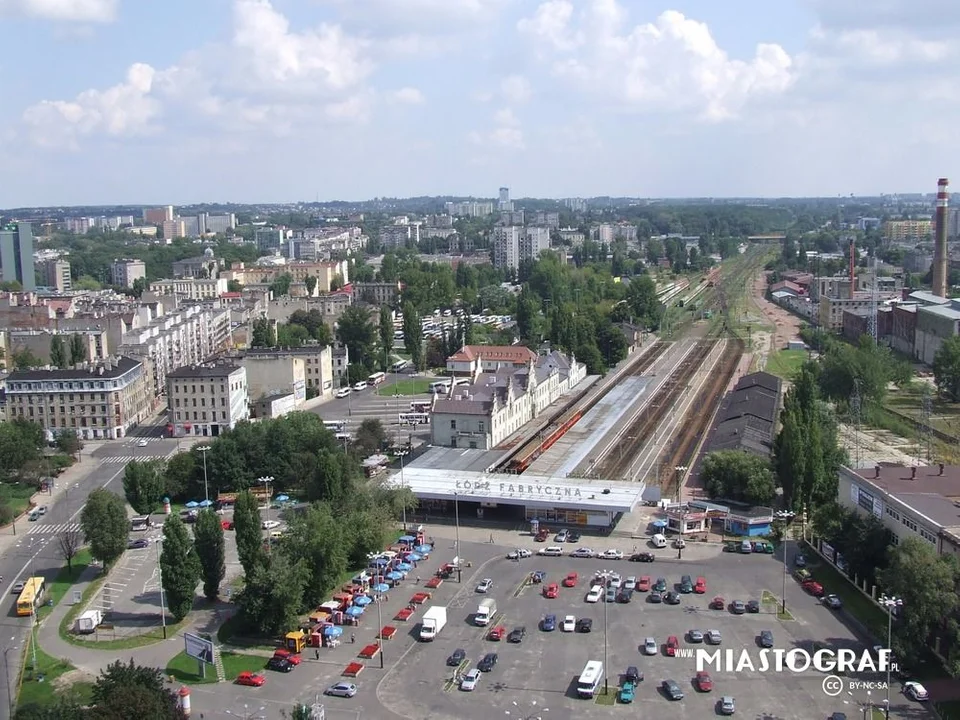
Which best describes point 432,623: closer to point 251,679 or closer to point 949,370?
point 251,679

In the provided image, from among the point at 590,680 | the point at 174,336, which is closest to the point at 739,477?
the point at 590,680

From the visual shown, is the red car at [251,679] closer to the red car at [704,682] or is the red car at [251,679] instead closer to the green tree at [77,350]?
the red car at [704,682]

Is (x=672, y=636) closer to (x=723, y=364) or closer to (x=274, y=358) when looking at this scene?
(x=274, y=358)

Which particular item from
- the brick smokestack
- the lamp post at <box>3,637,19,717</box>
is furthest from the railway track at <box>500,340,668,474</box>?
the brick smokestack

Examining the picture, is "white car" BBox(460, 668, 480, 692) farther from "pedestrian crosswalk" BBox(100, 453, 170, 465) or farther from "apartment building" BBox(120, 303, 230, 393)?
"apartment building" BBox(120, 303, 230, 393)

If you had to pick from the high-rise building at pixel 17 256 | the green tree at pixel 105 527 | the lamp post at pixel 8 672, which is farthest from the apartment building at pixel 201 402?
the high-rise building at pixel 17 256
